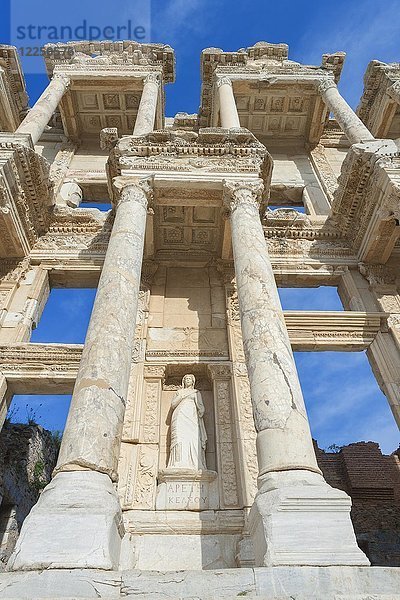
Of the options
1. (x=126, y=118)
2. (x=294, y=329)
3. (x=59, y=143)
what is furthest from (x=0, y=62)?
(x=294, y=329)

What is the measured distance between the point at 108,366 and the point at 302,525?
3.47 m

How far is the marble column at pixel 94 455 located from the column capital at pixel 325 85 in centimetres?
1318

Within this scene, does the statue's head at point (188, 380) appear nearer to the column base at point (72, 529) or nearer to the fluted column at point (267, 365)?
the fluted column at point (267, 365)

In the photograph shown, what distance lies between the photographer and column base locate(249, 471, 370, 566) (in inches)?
193

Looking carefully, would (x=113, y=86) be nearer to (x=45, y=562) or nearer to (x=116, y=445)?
(x=116, y=445)

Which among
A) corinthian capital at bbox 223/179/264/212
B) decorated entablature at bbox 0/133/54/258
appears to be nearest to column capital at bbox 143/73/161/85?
decorated entablature at bbox 0/133/54/258

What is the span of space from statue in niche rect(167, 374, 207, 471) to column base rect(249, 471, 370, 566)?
3.66 meters

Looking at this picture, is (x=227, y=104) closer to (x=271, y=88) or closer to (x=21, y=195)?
(x=271, y=88)

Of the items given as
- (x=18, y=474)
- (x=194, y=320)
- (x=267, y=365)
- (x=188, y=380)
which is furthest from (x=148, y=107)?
(x=18, y=474)

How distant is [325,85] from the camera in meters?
18.7

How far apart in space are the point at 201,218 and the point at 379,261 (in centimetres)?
524

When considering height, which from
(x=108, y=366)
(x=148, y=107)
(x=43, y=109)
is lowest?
(x=108, y=366)

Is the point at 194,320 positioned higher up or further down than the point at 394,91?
further down

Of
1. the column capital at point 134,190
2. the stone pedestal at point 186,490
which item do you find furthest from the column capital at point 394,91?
the stone pedestal at point 186,490
